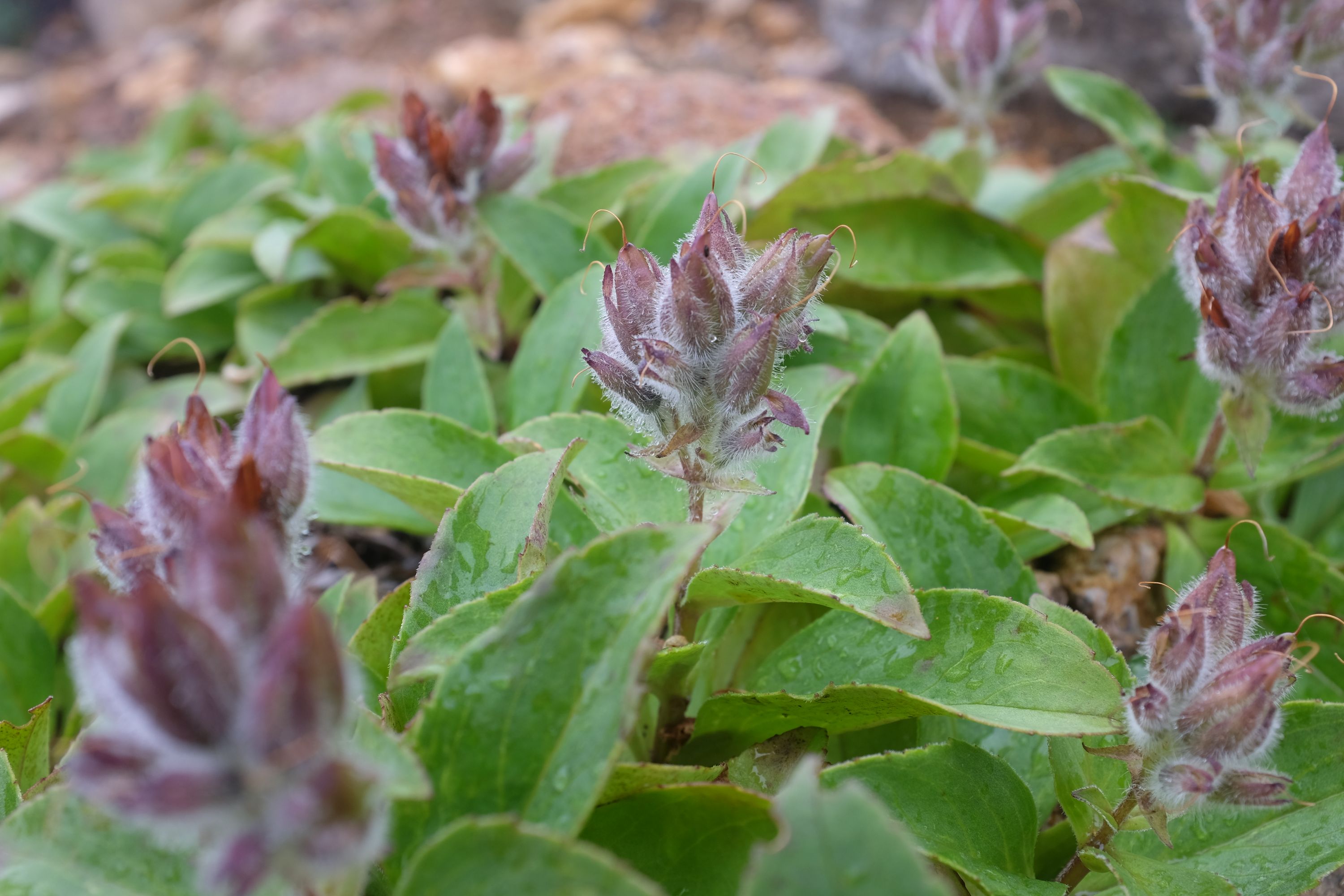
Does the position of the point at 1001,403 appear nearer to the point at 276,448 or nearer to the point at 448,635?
the point at 448,635

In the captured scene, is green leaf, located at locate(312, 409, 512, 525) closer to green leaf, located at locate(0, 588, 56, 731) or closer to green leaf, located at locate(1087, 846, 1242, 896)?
green leaf, located at locate(0, 588, 56, 731)

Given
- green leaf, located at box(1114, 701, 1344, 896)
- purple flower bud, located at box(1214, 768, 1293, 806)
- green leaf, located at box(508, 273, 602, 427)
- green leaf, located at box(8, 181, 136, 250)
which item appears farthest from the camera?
green leaf, located at box(8, 181, 136, 250)

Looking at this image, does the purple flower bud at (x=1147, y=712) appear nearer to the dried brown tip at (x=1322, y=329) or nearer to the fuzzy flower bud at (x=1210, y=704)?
the fuzzy flower bud at (x=1210, y=704)

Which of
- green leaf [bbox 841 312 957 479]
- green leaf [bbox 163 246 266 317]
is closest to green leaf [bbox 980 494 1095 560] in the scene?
green leaf [bbox 841 312 957 479]

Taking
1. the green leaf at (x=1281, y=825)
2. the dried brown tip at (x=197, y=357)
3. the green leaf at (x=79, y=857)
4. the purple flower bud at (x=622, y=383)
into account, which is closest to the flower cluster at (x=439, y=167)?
the dried brown tip at (x=197, y=357)

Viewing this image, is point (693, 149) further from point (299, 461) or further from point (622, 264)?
point (299, 461)

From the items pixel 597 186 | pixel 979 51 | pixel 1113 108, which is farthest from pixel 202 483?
pixel 1113 108
